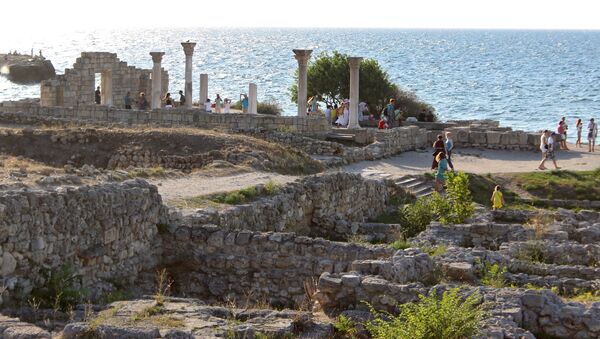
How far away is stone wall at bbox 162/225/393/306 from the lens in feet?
50.1

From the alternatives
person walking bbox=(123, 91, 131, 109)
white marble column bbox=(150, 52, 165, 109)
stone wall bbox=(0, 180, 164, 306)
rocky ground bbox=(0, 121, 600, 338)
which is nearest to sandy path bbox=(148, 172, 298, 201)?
rocky ground bbox=(0, 121, 600, 338)

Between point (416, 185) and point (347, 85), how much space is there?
20.1 m

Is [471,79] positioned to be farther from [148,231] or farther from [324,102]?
[148,231]

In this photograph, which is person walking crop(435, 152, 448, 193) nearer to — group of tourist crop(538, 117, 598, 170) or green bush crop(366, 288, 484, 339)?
group of tourist crop(538, 117, 598, 170)

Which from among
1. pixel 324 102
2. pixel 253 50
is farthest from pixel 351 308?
pixel 253 50

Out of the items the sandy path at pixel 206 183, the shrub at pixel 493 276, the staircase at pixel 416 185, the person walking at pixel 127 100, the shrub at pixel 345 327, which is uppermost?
the person walking at pixel 127 100

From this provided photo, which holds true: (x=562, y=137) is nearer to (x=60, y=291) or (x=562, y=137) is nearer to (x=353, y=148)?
(x=353, y=148)

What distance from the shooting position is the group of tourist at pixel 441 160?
29.0m

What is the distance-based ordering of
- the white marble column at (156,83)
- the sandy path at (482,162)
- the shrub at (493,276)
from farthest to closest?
the white marble column at (156,83) < the sandy path at (482,162) < the shrub at (493,276)

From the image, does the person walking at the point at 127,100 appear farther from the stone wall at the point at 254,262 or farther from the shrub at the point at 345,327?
the shrub at the point at 345,327

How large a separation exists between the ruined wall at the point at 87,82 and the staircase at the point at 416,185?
1716 cm

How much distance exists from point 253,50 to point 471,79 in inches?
2927

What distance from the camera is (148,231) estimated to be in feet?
51.9

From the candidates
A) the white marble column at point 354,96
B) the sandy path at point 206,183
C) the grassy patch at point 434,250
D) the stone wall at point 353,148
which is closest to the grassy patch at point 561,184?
the stone wall at point 353,148
